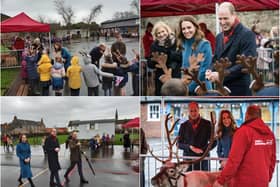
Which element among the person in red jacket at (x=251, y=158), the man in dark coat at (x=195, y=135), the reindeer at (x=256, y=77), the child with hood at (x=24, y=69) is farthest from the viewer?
the child with hood at (x=24, y=69)

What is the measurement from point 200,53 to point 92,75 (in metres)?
0.91

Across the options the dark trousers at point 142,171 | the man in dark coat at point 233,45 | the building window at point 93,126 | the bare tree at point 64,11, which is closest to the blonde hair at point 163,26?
the man in dark coat at point 233,45

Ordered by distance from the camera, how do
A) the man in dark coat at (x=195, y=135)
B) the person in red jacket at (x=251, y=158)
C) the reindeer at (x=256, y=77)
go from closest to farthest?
the person in red jacket at (x=251, y=158)
the reindeer at (x=256, y=77)
the man in dark coat at (x=195, y=135)

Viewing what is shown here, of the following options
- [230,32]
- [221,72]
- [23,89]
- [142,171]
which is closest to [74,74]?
[23,89]

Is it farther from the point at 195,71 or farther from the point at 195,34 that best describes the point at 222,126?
the point at 195,34

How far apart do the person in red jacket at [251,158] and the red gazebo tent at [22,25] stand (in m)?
1.84

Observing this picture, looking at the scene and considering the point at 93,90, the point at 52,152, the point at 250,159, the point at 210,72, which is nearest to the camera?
the point at 250,159

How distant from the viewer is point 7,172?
426 centimetres

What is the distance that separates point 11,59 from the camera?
4.20 metres

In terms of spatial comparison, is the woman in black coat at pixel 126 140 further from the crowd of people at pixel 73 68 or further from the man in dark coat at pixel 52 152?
the man in dark coat at pixel 52 152

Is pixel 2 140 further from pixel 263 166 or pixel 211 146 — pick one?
pixel 263 166

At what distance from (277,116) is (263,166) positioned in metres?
0.42

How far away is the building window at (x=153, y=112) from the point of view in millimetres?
3936

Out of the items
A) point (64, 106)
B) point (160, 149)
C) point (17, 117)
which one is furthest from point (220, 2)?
point (17, 117)
